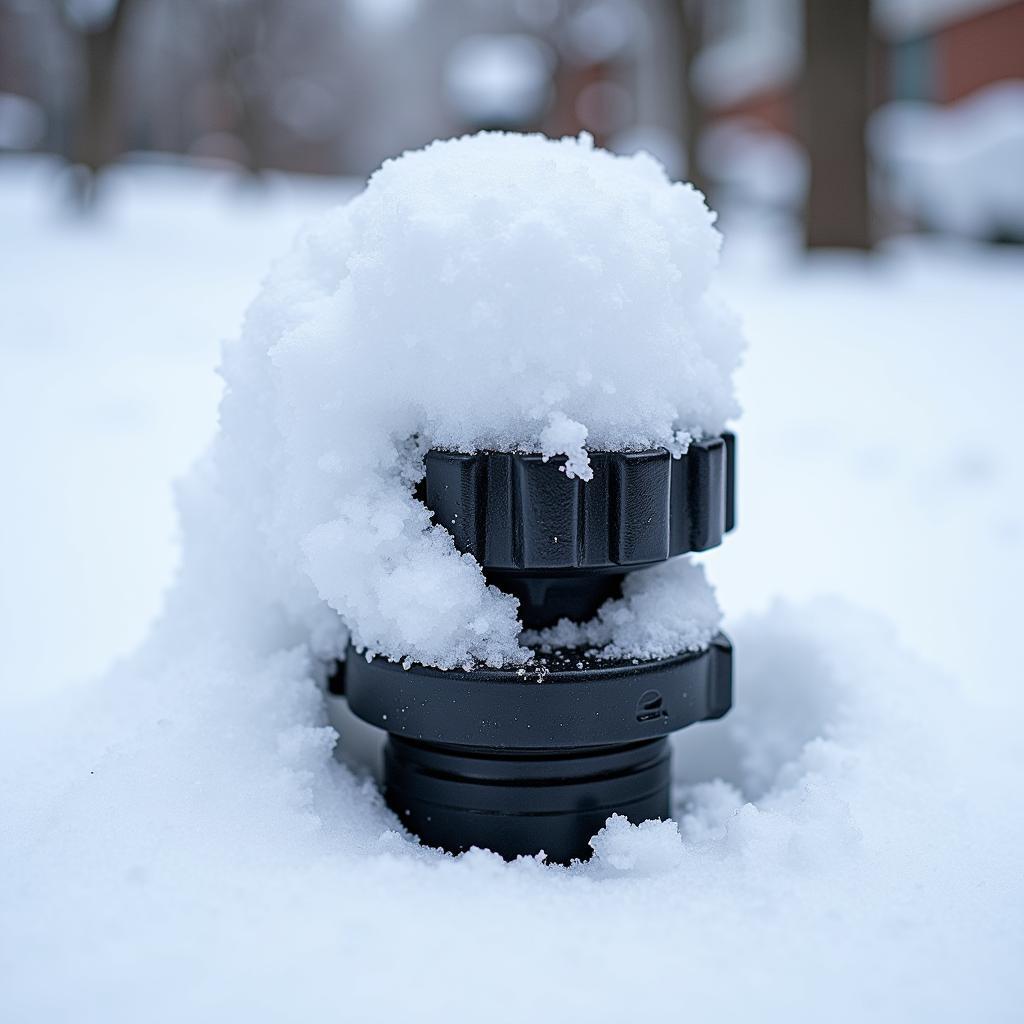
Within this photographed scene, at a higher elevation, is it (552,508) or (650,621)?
(552,508)

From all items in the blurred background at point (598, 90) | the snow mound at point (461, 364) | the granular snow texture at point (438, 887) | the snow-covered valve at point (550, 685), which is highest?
the blurred background at point (598, 90)

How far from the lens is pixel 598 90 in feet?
63.0

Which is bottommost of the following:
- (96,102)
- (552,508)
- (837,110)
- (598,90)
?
(552,508)

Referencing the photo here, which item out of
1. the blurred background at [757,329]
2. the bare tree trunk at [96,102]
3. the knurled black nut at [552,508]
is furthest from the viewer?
the bare tree trunk at [96,102]

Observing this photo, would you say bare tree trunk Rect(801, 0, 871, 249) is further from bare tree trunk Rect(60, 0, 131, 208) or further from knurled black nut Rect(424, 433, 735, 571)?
knurled black nut Rect(424, 433, 735, 571)

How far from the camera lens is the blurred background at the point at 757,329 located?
77.0 inches

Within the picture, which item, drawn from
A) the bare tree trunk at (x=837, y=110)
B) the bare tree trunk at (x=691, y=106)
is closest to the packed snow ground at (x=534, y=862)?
the bare tree trunk at (x=837, y=110)

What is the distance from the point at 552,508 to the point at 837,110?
13.9 feet

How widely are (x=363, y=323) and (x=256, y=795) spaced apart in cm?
40

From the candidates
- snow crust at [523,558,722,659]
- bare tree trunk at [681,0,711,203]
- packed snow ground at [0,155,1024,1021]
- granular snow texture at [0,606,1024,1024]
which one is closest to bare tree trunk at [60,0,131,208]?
bare tree trunk at [681,0,711,203]

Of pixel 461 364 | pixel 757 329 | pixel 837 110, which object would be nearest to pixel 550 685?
pixel 461 364

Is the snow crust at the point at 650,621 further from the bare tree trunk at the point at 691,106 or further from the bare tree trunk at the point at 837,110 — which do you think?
the bare tree trunk at the point at 691,106

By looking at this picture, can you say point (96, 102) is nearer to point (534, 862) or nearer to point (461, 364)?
point (461, 364)

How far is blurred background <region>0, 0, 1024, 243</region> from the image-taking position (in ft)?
15.7
